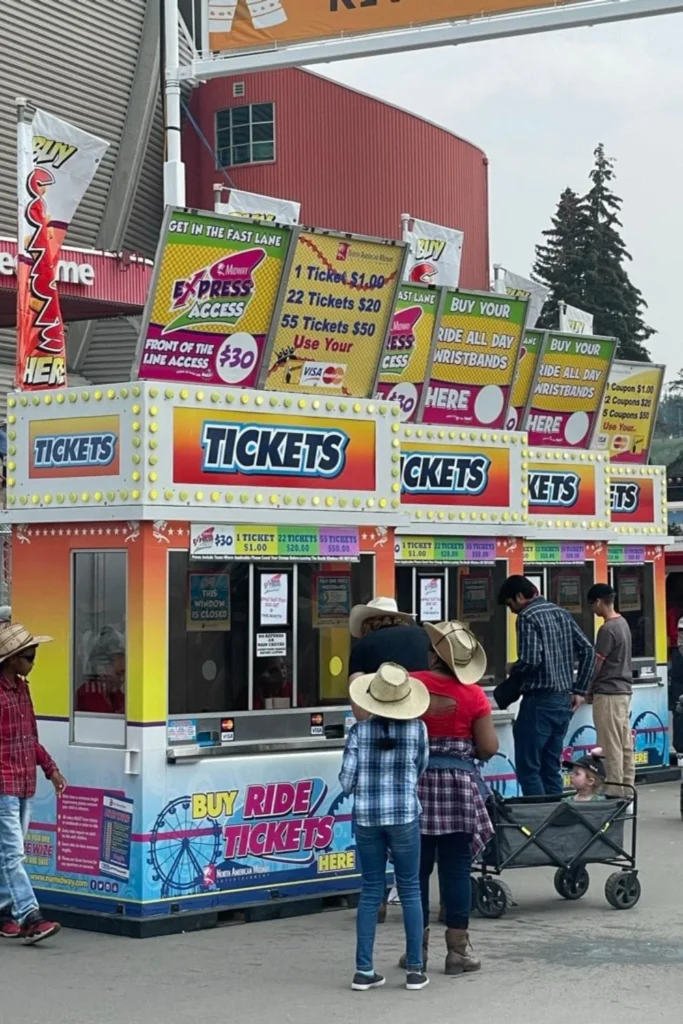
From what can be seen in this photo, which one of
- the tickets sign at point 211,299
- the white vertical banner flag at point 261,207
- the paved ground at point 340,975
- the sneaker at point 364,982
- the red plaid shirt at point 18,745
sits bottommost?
the paved ground at point 340,975

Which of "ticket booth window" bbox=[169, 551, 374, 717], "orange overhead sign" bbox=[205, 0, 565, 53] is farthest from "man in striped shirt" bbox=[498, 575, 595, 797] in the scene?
"orange overhead sign" bbox=[205, 0, 565, 53]

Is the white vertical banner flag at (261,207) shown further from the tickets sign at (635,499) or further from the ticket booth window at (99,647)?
the ticket booth window at (99,647)

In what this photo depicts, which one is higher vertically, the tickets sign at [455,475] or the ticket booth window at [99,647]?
the tickets sign at [455,475]

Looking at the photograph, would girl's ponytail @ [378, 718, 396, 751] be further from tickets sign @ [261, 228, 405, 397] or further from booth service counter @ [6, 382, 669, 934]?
tickets sign @ [261, 228, 405, 397]

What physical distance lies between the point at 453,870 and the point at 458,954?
387 mm

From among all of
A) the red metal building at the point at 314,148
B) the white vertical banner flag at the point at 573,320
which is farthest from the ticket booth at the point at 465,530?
the red metal building at the point at 314,148

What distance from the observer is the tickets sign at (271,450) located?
9547mm

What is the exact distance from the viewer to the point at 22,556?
10094 mm

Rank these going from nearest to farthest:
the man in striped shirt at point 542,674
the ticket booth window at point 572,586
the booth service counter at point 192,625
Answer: the booth service counter at point 192,625
the man in striped shirt at point 542,674
the ticket booth window at point 572,586

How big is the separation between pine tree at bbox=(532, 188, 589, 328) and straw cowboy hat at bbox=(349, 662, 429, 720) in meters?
57.3

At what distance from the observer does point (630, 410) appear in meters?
17.3

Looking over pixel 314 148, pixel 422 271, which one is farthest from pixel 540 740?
pixel 314 148

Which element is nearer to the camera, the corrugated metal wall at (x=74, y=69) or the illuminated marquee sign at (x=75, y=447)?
the illuminated marquee sign at (x=75, y=447)

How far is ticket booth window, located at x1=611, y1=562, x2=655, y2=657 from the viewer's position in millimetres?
16250
